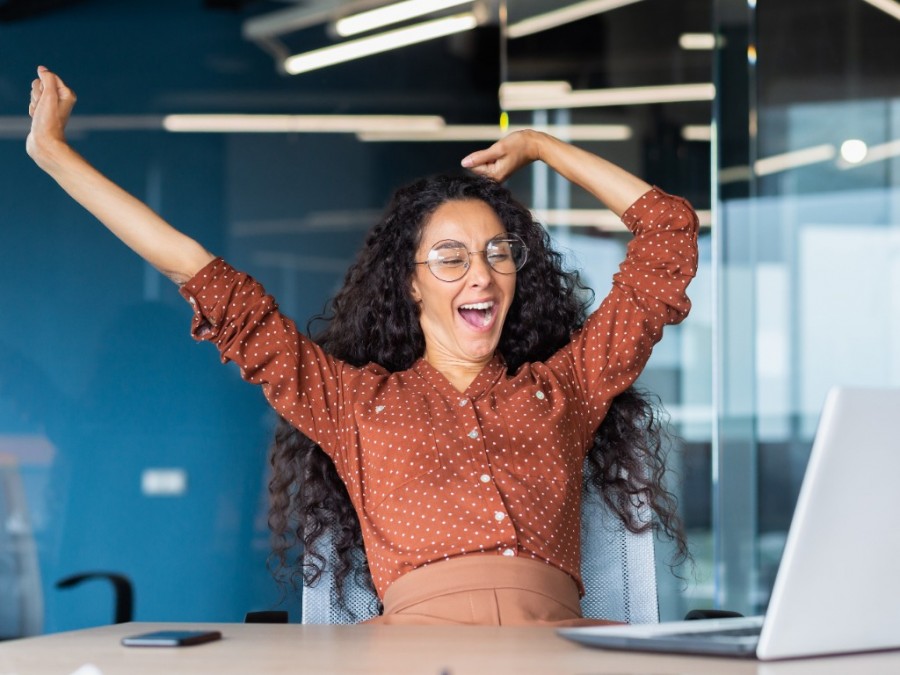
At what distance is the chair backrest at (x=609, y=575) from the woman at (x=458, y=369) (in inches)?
1.7

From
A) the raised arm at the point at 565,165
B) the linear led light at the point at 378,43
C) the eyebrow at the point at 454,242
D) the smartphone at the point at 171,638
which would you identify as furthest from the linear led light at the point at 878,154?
the smartphone at the point at 171,638

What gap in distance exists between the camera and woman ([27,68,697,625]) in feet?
6.53

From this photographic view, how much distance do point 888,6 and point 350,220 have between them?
2163mm

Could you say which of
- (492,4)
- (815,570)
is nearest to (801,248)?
(492,4)

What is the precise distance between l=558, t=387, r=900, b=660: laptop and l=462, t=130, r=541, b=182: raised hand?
135 centimetres

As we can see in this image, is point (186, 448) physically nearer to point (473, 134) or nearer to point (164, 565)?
point (164, 565)

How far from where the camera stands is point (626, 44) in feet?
14.1

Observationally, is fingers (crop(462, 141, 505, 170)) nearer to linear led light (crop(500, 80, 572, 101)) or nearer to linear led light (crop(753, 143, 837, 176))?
linear led light (crop(500, 80, 572, 101))

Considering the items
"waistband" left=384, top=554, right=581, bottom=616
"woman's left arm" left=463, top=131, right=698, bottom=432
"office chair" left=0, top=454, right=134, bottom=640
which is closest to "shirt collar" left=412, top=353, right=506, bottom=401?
"woman's left arm" left=463, top=131, right=698, bottom=432

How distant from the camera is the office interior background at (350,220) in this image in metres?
3.41

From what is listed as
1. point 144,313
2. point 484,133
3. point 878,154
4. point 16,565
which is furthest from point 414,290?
point 878,154

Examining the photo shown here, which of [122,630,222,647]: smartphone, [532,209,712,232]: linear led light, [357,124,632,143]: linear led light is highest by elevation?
[357,124,632,143]: linear led light

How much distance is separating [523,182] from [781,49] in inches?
42.3

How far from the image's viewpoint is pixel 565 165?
2451 millimetres
